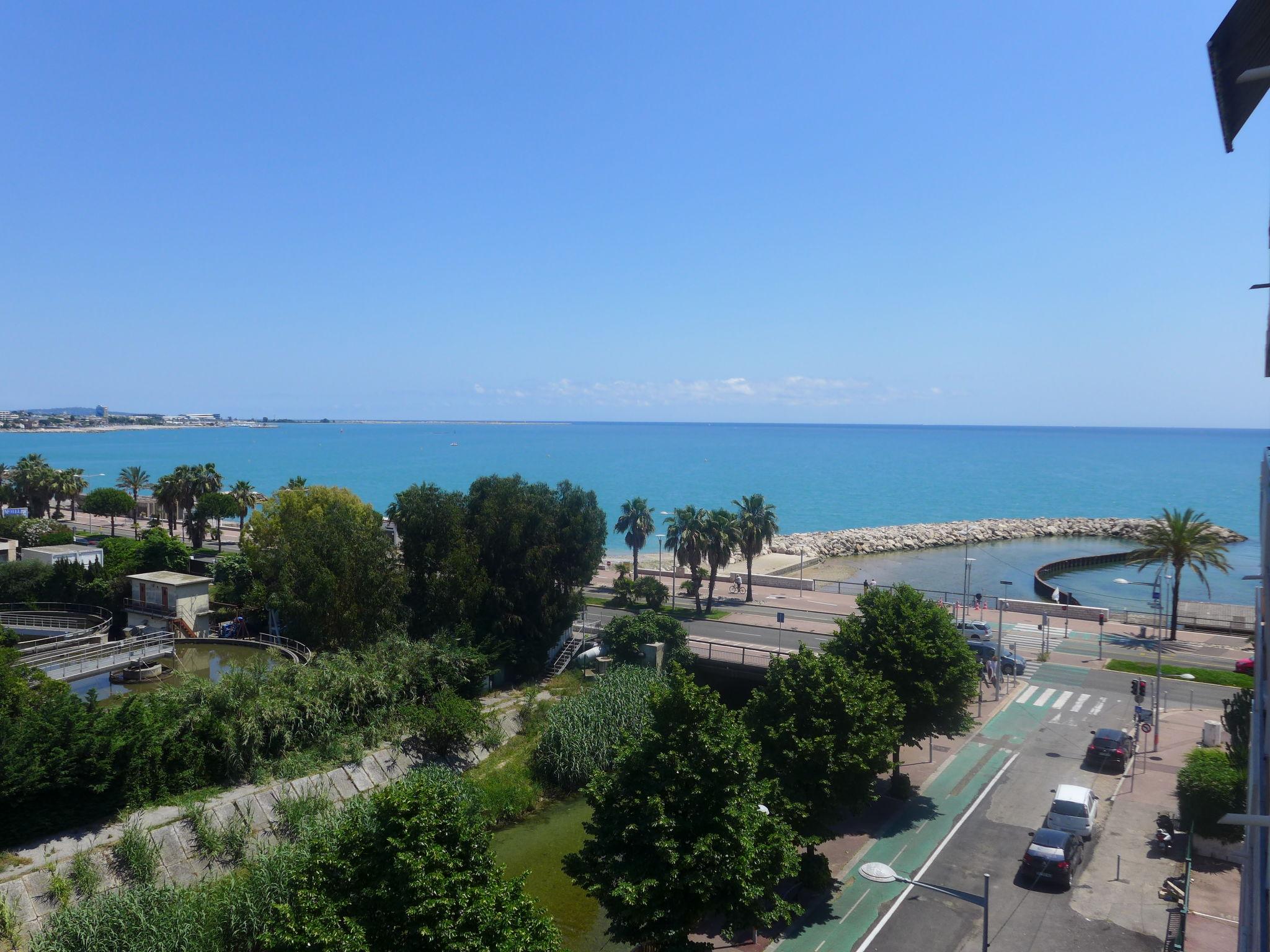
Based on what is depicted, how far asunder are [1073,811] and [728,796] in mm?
13323

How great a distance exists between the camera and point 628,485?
168 metres

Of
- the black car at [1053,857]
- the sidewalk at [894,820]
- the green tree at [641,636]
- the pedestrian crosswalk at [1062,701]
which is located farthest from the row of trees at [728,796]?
the pedestrian crosswalk at [1062,701]

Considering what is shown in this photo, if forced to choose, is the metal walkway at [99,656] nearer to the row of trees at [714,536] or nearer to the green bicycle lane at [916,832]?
the green bicycle lane at [916,832]

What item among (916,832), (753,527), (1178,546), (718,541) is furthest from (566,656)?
(1178,546)

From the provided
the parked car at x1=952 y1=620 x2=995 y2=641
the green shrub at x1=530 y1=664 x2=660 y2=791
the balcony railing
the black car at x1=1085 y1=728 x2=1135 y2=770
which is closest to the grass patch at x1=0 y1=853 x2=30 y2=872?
the green shrub at x1=530 y1=664 x2=660 y2=791

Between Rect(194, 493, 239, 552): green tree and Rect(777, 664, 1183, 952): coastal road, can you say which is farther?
Rect(194, 493, 239, 552): green tree

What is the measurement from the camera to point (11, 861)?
21.0m

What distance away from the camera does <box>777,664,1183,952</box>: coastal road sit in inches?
778

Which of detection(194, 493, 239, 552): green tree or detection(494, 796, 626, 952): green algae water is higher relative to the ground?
detection(194, 493, 239, 552): green tree

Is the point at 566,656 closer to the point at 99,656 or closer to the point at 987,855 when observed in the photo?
the point at 99,656

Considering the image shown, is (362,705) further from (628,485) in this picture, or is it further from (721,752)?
(628,485)

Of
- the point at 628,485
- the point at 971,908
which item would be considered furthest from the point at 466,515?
the point at 628,485

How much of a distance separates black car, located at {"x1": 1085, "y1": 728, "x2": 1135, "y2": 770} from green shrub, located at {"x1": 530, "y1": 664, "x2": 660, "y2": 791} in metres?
16.4

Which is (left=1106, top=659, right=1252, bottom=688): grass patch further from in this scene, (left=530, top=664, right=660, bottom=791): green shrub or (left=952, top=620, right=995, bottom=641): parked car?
(left=530, top=664, right=660, bottom=791): green shrub
